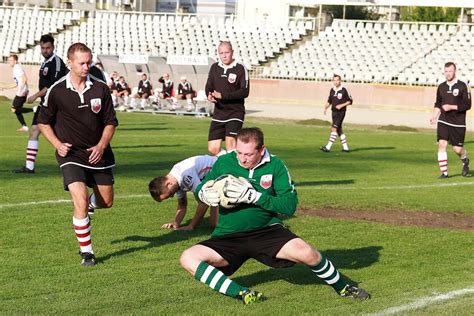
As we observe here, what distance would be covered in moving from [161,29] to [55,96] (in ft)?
162

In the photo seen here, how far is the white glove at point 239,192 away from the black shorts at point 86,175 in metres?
2.43

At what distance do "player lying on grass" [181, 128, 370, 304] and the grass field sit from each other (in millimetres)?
223

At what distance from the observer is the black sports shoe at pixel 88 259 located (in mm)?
9234

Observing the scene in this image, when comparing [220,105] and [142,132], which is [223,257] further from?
[142,132]

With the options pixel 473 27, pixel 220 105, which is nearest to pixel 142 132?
pixel 220 105

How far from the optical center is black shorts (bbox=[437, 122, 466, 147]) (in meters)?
18.4

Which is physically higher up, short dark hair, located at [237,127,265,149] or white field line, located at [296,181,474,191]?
short dark hair, located at [237,127,265,149]

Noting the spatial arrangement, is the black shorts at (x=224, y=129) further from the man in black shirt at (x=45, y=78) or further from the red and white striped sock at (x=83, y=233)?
the red and white striped sock at (x=83, y=233)

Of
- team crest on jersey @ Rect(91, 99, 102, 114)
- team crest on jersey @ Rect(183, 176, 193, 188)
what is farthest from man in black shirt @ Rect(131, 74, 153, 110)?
team crest on jersey @ Rect(91, 99, 102, 114)

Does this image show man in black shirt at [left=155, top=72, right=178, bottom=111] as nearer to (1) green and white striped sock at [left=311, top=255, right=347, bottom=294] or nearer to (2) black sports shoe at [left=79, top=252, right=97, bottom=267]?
(2) black sports shoe at [left=79, top=252, right=97, bottom=267]

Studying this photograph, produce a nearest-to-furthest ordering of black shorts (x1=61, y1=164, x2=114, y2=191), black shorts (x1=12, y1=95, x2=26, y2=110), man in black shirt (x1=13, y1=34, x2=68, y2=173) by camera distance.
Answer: black shorts (x1=61, y1=164, x2=114, y2=191) → man in black shirt (x1=13, y1=34, x2=68, y2=173) → black shorts (x1=12, y1=95, x2=26, y2=110)

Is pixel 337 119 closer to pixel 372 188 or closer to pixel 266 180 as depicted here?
pixel 372 188

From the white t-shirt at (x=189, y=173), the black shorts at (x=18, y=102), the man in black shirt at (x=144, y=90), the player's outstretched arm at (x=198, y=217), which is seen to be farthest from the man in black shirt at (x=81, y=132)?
the man in black shirt at (x=144, y=90)

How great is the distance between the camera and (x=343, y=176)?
59.6ft
